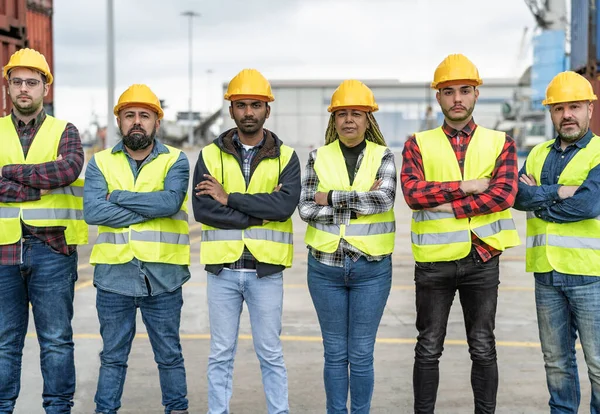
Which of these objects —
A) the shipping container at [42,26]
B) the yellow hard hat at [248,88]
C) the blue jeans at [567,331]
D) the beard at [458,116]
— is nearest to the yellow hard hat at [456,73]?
the beard at [458,116]

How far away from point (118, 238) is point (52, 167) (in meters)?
0.58

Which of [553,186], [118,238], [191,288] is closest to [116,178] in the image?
Answer: [118,238]

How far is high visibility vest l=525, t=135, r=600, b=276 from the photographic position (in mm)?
4566

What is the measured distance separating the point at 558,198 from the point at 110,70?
51.7ft

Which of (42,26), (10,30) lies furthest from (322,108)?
(10,30)

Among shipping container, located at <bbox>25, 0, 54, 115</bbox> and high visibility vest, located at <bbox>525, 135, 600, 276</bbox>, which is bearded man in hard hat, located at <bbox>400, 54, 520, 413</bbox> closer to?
high visibility vest, located at <bbox>525, 135, 600, 276</bbox>

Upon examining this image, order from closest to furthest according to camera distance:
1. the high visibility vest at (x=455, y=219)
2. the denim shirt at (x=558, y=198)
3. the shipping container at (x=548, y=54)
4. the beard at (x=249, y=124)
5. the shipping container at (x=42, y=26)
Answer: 1. the denim shirt at (x=558, y=198)
2. the high visibility vest at (x=455, y=219)
3. the beard at (x=249, y=124)
4. the shipping container at (x=42, y=26)
5. the shipping container at (x=548, y=54)

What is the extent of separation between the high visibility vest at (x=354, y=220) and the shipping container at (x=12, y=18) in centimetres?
600

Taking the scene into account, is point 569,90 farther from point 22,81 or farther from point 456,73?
point 22,81

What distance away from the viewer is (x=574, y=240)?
4629 mm

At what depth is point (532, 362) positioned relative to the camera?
673cm

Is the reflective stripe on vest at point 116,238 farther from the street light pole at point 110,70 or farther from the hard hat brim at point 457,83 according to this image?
the street light pole at point 110,70

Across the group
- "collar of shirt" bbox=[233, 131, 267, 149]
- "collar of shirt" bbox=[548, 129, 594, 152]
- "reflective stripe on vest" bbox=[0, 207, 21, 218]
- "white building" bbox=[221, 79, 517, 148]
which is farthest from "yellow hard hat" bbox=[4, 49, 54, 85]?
"white building" bbox=[221, 79, 517, 148]

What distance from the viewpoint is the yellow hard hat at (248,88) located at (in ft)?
15.4
